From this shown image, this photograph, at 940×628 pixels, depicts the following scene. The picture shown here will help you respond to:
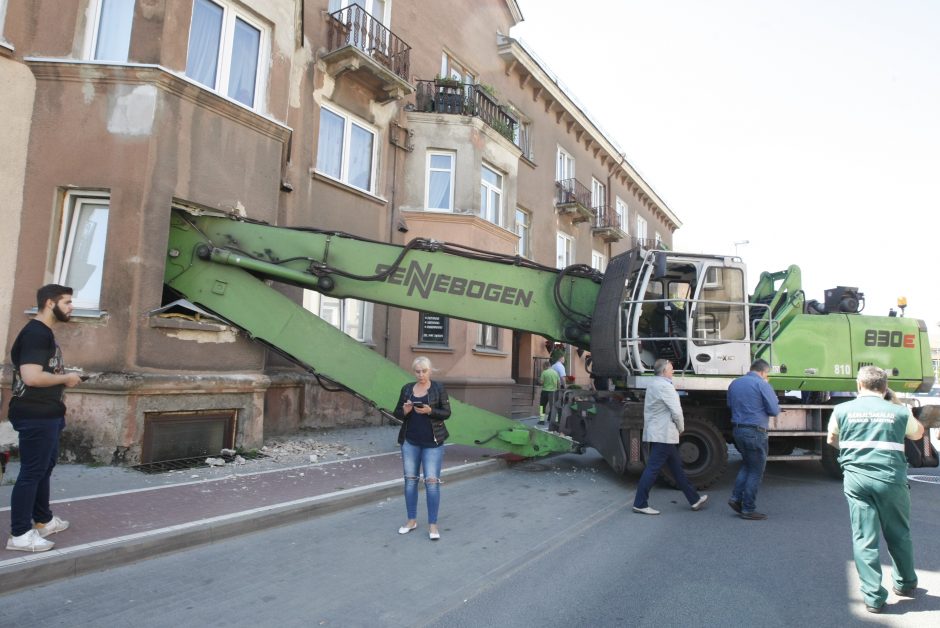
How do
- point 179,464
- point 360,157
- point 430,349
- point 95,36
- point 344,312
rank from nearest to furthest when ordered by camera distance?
point 179,464 < point 95,36 < point 344,312 < point 360,157 < point 430,349

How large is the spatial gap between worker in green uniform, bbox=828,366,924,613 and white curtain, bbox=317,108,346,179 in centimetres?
1059

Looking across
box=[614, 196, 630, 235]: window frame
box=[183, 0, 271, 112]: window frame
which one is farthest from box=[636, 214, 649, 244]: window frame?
box=[183, 0, 271, 112]: window frame

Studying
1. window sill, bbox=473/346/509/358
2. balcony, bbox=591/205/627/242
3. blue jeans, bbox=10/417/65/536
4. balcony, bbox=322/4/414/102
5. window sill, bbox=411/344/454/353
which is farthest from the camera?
balcony, bbox=591/205/627/242

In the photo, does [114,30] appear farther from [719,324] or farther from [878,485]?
[878,485]

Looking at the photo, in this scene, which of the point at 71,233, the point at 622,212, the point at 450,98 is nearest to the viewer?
the point at 71,233

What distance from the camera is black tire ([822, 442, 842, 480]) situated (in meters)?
8.82

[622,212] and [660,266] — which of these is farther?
[622,212]

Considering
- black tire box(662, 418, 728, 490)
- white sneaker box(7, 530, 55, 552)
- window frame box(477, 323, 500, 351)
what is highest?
window frame box(477, 323, 500, 351)

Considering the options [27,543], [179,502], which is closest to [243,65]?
[179,502]

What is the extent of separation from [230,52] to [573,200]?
14.7 metres

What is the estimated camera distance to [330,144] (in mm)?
12477

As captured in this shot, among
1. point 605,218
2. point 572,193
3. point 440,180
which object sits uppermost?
point 572,193

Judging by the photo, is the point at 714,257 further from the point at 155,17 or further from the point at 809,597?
the point at 155,17

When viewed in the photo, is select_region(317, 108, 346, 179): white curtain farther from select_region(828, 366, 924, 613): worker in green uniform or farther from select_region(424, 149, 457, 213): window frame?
select_region(828, 366, 924, 613): worker in green uniform
